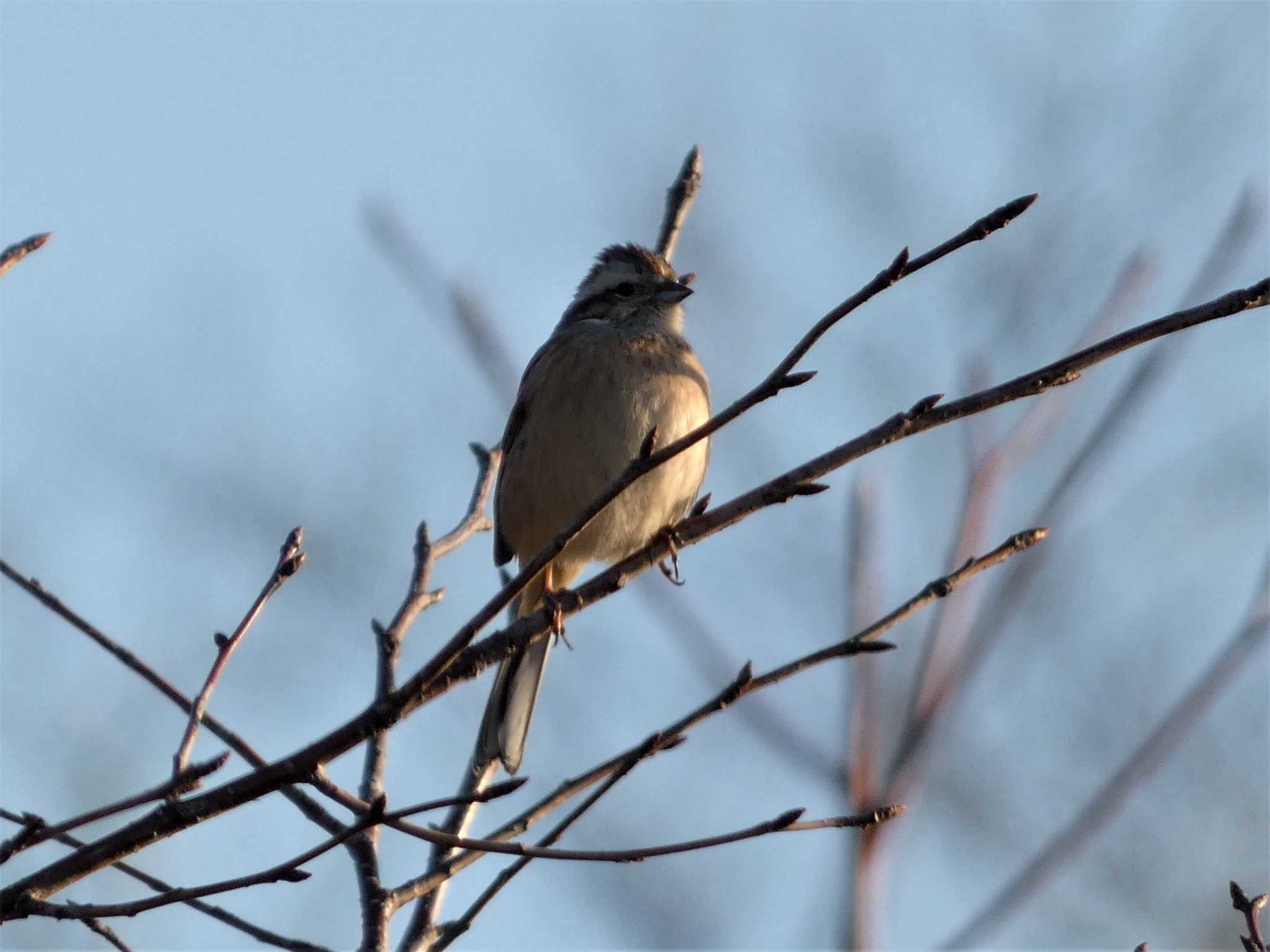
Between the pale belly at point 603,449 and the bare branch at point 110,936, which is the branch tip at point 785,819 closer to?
the bare branch at point 110,936

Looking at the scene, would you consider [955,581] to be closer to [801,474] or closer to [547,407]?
[801,474]

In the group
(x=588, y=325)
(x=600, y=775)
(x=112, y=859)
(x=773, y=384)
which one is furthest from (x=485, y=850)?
(x=588, y=325)

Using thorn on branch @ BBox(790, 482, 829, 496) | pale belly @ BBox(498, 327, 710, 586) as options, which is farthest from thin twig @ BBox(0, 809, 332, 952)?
pale belly @ BBox(498, 327, 710, 586)

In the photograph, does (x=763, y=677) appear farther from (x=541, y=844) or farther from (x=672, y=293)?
(x=672, y=293)

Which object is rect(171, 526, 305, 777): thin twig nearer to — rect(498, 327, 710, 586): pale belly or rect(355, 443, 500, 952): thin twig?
rect(355, 443, 500, 952): thin twig

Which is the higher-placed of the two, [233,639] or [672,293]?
[672,293]

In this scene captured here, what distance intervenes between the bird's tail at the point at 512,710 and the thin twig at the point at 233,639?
70.3 inches

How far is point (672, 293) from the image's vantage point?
607 centimetres

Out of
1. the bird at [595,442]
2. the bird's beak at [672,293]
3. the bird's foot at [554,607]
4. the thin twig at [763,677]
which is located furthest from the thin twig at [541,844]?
the bird's beak at [672,293]

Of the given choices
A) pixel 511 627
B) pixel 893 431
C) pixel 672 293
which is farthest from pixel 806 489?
pixel 672 293

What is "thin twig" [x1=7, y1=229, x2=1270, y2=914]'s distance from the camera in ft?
7.29

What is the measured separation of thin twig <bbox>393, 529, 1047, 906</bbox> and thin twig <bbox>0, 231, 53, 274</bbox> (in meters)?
1.44

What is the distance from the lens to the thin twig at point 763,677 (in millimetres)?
2438

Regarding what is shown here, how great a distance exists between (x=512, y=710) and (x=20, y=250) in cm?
264
